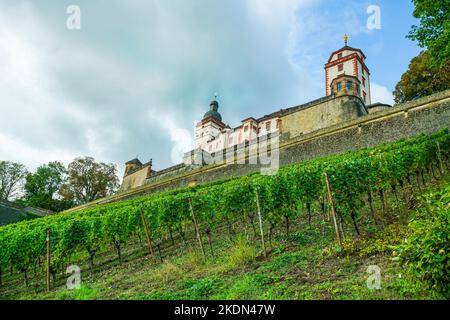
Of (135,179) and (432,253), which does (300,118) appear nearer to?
(135,179)

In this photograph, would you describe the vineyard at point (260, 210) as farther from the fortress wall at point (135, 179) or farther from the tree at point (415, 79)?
the fortress wall at point (135, 179)

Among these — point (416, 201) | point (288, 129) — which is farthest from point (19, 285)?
point (288, 129)

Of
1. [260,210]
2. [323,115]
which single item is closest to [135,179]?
[323,115]

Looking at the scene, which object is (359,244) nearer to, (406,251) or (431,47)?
(406,251)

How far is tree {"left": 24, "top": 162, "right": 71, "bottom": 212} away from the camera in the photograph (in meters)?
43.8

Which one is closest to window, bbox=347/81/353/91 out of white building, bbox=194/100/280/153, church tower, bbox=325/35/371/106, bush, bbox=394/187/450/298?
church tower, bbox=325/35/371/106

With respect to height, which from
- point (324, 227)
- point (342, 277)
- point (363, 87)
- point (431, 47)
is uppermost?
point (363, 87)

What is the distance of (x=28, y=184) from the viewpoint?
48.1 metres

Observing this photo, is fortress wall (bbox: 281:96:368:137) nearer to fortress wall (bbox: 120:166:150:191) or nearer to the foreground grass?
fortress wall (bbox: 120:166:150:191)

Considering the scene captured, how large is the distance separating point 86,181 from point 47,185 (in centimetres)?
960

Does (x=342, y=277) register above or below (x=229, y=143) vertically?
below

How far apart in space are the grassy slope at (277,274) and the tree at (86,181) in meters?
35.6

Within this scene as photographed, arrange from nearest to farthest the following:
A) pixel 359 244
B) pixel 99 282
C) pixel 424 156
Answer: pixel 359 244
pixel 99 282
pixel 424 156
